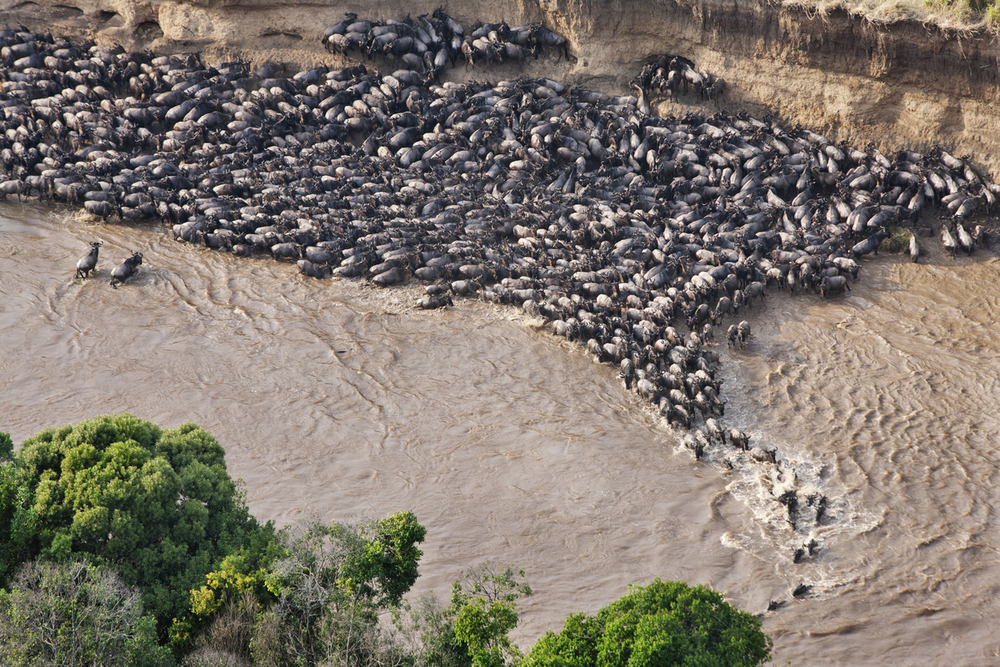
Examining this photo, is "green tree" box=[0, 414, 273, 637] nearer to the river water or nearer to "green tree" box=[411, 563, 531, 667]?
the river water

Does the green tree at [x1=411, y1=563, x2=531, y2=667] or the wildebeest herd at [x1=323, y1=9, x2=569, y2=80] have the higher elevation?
the wildebeest herd at [x1=323, y1=9, x2=569, y2=80]

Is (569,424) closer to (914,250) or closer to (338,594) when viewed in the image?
(338,594)

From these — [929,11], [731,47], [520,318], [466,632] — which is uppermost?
[929,11]

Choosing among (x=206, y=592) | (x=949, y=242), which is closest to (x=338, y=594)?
(x=206, y=592)

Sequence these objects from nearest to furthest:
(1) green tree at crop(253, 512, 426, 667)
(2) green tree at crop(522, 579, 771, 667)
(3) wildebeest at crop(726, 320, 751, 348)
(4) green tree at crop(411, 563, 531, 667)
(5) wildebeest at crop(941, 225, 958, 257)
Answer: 1. (2) green tree at crop(522, 579, 771, 667)
2. (4) green tree at crop(411, 563, 531, 667)
3. (1) green tree at crop(253, 512, 426, 667)
4. (3) wildebeest at crop(726, 320, 751, 348)
5. (5) wildebeest at crop(941, 225, 958, 257)

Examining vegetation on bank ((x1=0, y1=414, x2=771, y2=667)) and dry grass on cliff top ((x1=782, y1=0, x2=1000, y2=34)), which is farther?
dry grass on cliff top ((x1=782, y1=0, x2=1000, y2=34))

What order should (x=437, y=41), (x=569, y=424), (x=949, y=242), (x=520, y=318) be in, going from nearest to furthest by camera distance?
(x=569, y=424)
(x=520, y=318)
(x=949, y=242)
(x=437, y=41)

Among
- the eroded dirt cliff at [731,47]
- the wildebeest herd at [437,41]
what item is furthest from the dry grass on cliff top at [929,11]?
the wildebeest herd at [437,41]

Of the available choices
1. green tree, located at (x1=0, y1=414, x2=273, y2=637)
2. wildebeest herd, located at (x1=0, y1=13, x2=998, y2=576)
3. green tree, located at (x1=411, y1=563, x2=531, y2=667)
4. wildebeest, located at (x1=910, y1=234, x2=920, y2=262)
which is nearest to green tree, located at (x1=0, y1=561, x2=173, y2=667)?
green tree, located at (x1=0, y1=414, x2=273, y2=637)
